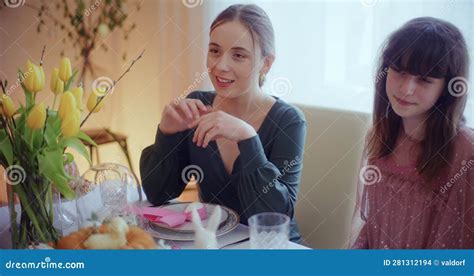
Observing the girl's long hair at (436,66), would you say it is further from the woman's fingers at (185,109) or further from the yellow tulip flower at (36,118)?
the yellow tulip flower at (36,118)

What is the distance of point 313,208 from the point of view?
0.91m

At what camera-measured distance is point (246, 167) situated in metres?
Result: 0.85

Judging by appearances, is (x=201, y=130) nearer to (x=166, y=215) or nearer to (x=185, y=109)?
(x=185, y=109)

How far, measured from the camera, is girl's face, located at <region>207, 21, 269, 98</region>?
2.80 ft

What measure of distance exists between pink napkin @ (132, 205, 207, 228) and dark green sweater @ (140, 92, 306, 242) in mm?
52

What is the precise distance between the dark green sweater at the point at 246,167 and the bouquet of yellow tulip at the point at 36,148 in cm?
19

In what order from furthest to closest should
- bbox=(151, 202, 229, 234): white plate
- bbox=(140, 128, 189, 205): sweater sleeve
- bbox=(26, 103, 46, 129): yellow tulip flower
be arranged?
bbox=(140, 128, 189, 205): sweater sleeve → bbox=(151, 202, 229, 234): white plate → bbox=(26, 103, 46, 129): yellow tulip flower

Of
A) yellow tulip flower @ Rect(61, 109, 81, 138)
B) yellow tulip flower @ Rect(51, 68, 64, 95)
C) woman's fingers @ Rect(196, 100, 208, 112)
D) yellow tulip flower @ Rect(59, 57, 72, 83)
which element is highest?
yellow tulip flower @ Rect(59, 57, 72, 83)

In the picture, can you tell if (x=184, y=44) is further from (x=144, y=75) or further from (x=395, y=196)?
(x=395, y=196)

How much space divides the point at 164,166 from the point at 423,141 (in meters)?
0.46

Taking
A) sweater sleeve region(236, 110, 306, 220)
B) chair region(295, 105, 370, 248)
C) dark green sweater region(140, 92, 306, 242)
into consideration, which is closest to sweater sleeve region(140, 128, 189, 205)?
dark green sweater region(140, 92, 306, 242)

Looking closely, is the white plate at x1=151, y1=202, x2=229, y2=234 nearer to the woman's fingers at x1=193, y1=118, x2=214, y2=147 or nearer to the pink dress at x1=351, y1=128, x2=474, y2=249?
the woman's fingers at x1=193, y1=118, x2=214, y2=147

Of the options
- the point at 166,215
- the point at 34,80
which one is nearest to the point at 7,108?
the point at 34,80

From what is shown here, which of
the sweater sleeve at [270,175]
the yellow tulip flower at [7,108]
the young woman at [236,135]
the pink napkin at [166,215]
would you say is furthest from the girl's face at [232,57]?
the yellow tulip flower at [7,108]
